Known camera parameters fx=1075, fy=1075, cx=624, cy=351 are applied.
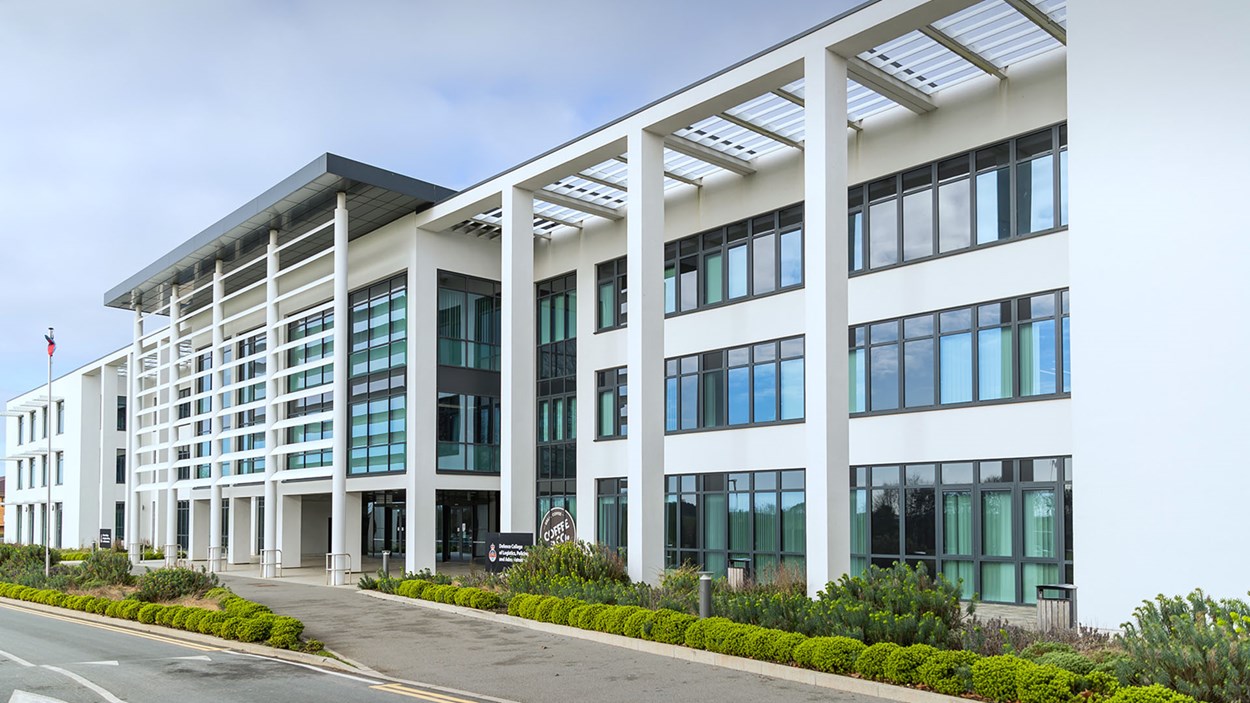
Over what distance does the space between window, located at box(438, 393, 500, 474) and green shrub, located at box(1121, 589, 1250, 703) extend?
74.4 ft

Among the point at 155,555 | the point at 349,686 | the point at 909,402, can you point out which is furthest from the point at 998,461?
the point at 155,555

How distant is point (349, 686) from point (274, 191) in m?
20.4

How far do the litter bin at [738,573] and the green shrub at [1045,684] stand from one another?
8.81 metres

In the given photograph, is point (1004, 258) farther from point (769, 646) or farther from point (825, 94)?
point (769, 646)

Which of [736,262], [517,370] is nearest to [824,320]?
[736,262]

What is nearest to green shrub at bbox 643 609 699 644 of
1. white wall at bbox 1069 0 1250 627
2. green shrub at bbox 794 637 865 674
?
green shrub at bbox 794 637 865 674

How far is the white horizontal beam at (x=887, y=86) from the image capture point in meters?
20.6

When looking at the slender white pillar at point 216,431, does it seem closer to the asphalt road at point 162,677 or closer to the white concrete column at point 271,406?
A: the white concrete column at point 271,406

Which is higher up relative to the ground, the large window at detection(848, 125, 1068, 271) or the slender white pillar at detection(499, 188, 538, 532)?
the large window at detection(848, 125, 1068, 271)

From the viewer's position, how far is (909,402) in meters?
22.9

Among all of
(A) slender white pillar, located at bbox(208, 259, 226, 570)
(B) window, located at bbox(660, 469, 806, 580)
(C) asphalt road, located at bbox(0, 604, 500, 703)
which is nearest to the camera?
(C) asphalt road, located at bbox(0, 604, 500, 703)

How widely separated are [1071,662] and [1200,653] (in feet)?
4.63

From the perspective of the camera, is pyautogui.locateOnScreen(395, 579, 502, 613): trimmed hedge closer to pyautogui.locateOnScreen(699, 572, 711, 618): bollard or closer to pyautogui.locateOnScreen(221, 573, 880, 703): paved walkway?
pyautogui.locateOnScreen(221, 573, 880, 703): paved walkway

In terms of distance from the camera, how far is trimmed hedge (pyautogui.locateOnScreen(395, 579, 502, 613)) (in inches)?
841
